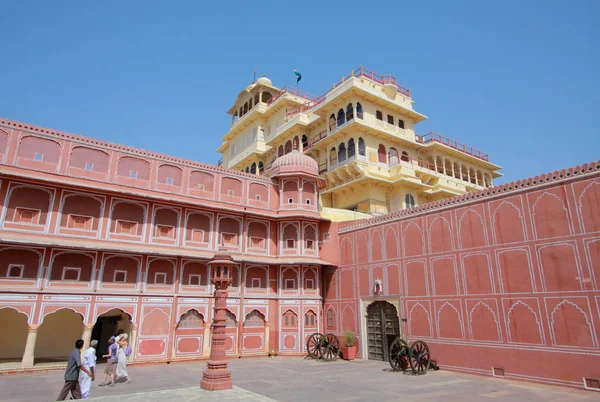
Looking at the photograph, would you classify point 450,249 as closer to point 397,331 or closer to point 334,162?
point 397,331

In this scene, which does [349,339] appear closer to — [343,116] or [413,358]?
[413,358]

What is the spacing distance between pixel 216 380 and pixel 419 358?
25.7ft

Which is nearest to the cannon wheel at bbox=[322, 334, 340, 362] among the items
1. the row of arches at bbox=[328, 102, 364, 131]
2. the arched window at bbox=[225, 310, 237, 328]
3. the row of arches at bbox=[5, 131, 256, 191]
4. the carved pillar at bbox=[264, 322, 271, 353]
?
the carved pillar at bbox=[264, 322, 271, 353]

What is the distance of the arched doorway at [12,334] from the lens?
17.5 metres

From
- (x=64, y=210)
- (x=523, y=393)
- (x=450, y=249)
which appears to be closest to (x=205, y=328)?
(x=64, y=210)

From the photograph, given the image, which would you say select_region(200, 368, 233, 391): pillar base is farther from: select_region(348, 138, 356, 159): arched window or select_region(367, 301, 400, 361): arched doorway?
select_region(348, 138, 356, 159): arched window

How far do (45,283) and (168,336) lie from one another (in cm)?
546

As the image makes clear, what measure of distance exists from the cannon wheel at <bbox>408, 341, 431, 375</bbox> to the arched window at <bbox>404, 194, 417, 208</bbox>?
12.8 meters

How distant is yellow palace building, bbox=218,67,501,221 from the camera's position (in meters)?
25.9

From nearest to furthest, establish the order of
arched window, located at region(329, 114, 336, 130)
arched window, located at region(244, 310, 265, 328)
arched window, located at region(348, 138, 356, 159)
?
arched window, located at region(244, 310, 265, 328), arched window, located at region(348, 138, 356, 159), arched window, located at region(329, 114, 336, 130)

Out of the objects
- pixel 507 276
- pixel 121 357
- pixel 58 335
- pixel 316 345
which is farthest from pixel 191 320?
pixel 507 276

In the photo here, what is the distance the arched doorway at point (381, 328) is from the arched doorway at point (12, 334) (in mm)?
15736

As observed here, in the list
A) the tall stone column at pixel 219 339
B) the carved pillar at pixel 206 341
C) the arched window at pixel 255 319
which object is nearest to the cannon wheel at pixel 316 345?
the arched window at pixel 255 319

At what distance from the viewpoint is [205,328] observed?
1877 centimetres
